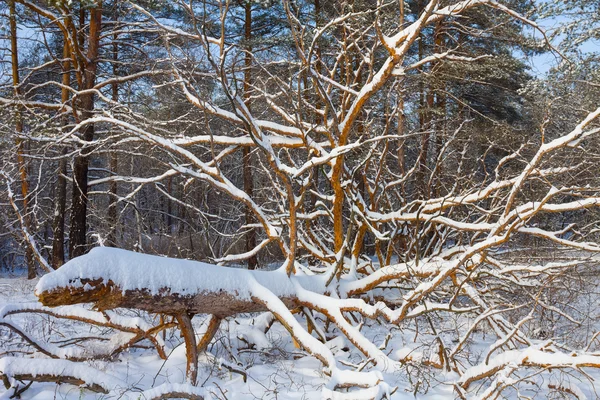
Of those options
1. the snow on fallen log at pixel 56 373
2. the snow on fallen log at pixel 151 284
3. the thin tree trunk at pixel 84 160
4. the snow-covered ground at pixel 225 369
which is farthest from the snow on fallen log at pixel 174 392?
the thin tree trunk at pixel 84 160

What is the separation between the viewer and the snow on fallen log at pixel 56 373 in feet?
10.8

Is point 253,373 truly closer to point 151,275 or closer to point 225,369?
point 225,369

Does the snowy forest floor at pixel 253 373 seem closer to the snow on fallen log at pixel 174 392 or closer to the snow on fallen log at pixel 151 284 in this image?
the snow on fallen log at pixel 174 392

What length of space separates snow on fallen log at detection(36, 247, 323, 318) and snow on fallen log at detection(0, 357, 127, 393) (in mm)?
570

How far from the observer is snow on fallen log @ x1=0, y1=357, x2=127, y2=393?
328 centimetres

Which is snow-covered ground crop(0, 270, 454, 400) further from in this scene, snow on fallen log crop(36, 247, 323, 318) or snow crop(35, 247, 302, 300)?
snow crop(35, 247, 302, 300)

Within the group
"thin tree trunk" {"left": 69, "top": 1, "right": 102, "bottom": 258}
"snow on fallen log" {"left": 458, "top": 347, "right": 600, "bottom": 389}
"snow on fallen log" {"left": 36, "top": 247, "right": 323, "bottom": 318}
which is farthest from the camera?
"thin tree trunk" {"left": 69, "top": 1, "right": 102, "bottom": 258}

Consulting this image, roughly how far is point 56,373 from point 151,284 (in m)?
0.97

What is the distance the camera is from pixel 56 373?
133 inches

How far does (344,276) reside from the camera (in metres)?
5.72

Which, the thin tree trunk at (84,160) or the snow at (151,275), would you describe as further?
the thin tree trunk at (84,160)

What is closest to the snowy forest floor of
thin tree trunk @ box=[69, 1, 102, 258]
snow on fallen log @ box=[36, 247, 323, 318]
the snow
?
snow on fallen log @ box=[36, 247, 323, 318]

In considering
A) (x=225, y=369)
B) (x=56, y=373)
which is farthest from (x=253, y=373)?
(x=56, y=373)

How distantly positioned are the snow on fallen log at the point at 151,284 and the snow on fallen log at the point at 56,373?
1.87ft
